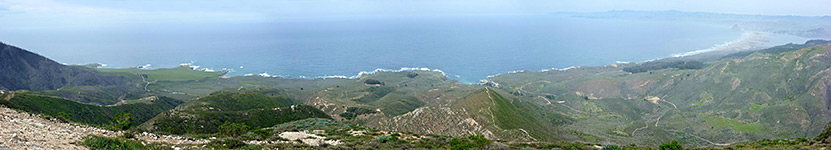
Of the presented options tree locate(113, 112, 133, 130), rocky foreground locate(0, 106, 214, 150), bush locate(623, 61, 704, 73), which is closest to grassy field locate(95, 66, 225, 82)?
tree locate(113, 112, 133, 130)

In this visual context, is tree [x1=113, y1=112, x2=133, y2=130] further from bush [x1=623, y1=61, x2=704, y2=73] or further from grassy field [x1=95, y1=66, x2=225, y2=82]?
bush [x1=623, y1=61, x2=704, y2=73]

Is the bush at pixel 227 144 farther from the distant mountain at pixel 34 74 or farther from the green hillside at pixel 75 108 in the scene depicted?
the distant mountain at pixel 34 74

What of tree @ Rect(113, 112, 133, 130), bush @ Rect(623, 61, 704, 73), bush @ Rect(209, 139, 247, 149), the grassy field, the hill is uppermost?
bush @ Rect(209, 139, 247, 149)

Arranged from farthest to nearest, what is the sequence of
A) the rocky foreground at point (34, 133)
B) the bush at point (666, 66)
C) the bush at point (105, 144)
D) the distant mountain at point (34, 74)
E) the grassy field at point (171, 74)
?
the grassy field at point (171, 74), the bush at point (666, 66), the distant mountain at point (34, 74), the bush at point (105, 144), the rocky foreground at point (34, 133)

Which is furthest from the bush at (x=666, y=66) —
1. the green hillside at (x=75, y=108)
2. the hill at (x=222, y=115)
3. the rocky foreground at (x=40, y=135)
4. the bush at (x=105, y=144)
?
the bush at (x=105, y=144)

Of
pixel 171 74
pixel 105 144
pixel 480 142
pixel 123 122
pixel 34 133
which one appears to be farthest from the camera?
pixel 171 74

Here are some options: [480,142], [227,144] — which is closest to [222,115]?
[227,144]

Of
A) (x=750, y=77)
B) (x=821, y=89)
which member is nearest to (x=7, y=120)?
(x=821, y=89)

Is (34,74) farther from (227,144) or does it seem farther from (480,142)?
(480,142)
